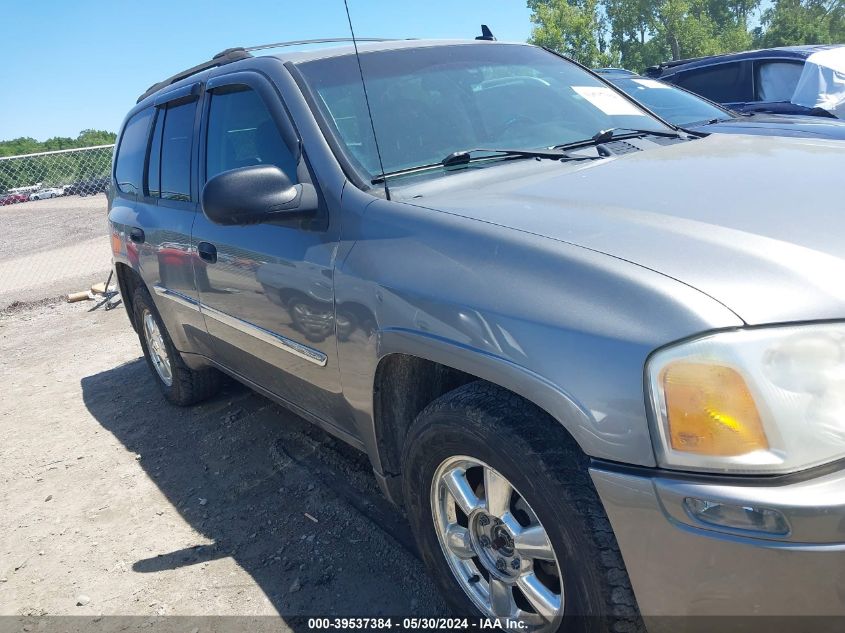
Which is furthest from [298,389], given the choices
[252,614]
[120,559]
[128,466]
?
[128,466]

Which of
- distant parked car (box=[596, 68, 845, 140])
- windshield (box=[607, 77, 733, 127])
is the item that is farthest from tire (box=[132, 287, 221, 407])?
windshield (box=[607, 77, 733, 127])

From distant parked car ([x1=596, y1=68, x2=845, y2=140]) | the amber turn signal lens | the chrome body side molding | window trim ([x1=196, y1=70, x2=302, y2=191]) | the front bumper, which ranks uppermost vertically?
window trim ([x1=196, y1=70, x2=302, y2=191])

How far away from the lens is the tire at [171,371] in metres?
4.27

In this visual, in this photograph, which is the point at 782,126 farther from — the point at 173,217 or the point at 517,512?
the point at 517,512

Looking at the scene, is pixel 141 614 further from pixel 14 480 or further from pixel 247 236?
pixel 14 480

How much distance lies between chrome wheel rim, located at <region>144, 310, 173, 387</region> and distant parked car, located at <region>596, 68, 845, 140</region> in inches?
127

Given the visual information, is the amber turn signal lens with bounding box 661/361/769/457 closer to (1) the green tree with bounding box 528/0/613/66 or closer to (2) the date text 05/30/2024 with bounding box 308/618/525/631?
(2) the date text 05/30/2024 with bounding box 308/618/525/631

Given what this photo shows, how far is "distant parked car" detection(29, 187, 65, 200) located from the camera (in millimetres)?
16188

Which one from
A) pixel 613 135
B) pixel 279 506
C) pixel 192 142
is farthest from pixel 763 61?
pixel 279 506

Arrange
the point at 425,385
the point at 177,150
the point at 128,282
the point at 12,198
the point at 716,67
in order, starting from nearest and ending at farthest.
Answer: the point at 425,385 < the point at 177,150 < the point at 128,282 < the point at 716,67 < the point at 12,198

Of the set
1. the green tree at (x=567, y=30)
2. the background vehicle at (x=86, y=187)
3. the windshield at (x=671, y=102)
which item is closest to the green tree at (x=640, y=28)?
the green tree at (x=567, y=30)

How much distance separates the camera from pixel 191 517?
326cm

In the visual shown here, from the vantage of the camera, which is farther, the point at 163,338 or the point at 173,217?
the point at 163,338

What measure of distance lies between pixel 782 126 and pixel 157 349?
14.7 feet
